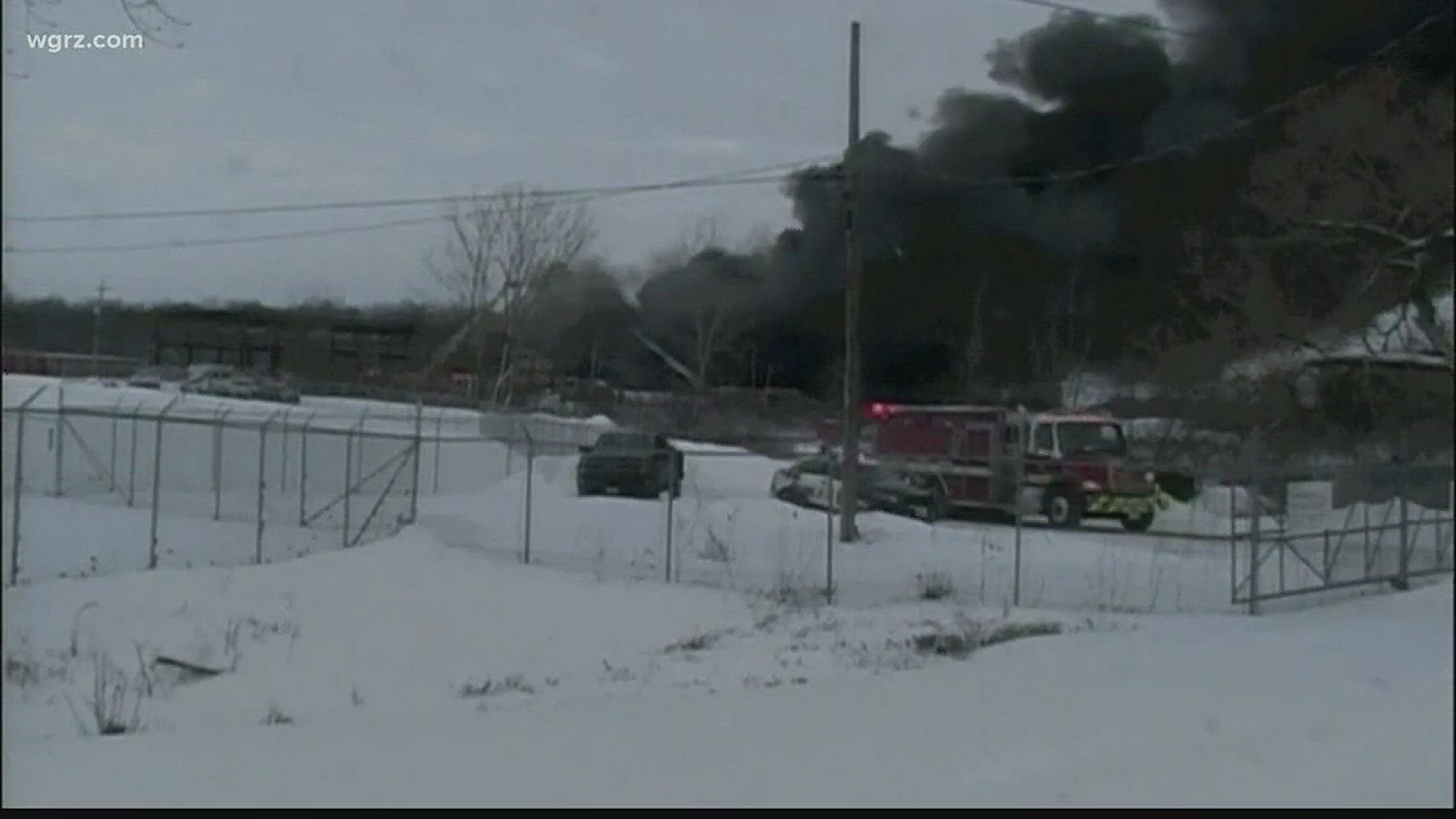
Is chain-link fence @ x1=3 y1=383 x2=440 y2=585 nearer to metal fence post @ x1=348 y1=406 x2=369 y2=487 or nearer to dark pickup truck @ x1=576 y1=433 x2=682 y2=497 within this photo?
metal fence post @ x1=348 y1=406 x2=369 y2=487

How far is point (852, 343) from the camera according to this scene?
22.5 metres

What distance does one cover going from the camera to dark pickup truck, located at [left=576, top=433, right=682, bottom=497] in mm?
26500

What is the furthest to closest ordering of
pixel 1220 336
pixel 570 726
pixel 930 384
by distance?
1. pixel 930 384
2. pixel 1220 336
3. pixel 570 726

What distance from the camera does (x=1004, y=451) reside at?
26.4m

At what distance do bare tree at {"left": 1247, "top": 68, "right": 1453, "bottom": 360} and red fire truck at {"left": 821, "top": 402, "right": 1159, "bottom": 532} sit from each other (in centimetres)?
778

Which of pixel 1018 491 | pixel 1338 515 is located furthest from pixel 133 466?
pixel 1338 515

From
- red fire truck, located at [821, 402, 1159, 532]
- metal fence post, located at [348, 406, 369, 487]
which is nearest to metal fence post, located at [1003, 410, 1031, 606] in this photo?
red fire truck, located at [821, 402, 1159, 532]

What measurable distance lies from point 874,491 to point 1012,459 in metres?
2.48

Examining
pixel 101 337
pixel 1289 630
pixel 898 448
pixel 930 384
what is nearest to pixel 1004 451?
pixel 898 448

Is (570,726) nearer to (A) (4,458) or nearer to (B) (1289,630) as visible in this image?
(B) (1289,630)

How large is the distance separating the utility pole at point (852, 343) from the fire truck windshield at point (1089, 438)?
3.31 m

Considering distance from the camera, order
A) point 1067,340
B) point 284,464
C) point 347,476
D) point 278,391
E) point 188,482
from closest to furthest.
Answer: point 347,476 → point 284,464 → point 188,482 → point 1067,340 → point 278,391

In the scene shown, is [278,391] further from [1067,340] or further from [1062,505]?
[1062,505]

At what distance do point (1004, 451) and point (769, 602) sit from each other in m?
10.8
